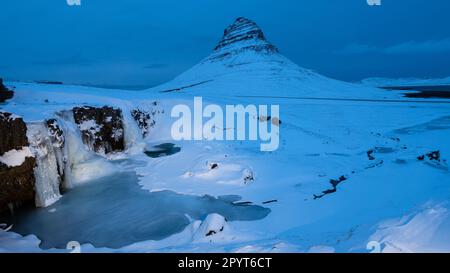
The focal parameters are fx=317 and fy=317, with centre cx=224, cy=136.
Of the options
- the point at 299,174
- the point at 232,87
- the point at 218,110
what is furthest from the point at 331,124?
the point at 232,87

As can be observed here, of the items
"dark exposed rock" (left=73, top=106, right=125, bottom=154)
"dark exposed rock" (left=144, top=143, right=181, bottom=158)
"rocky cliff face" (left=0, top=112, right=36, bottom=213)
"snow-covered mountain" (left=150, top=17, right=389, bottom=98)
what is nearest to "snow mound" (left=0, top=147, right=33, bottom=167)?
"rocky cliff face" (left=0, top=112, right=36, bottom=213)

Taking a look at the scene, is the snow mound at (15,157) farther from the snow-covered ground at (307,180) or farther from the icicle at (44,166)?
the snow-covered ground at (307,180)

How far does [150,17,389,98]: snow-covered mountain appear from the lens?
59.1 meters

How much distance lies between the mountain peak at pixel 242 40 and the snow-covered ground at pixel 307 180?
7625 centimetres

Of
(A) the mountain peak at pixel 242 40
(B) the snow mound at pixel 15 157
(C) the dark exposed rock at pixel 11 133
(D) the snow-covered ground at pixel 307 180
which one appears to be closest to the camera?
(D) the snow-covered ground at pixel 307 180

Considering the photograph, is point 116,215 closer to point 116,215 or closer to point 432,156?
point 116,215

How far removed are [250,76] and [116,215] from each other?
213 feet

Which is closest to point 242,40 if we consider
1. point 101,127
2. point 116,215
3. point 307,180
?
point 101,127

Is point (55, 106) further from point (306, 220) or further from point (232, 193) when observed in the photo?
point (306, 220)

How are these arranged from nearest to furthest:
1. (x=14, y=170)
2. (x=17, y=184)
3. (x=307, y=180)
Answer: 1. (x=14, y=170)
2. (x=17, y=184)
3. (x=307, y=180)

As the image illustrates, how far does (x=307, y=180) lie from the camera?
42.6 feet

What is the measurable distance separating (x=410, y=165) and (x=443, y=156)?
361 cm

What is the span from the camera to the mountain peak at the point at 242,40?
→ 101m

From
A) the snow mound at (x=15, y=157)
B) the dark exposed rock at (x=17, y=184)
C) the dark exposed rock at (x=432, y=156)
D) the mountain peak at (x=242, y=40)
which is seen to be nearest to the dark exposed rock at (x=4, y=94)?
the snow mound at (x=15, y=157)
